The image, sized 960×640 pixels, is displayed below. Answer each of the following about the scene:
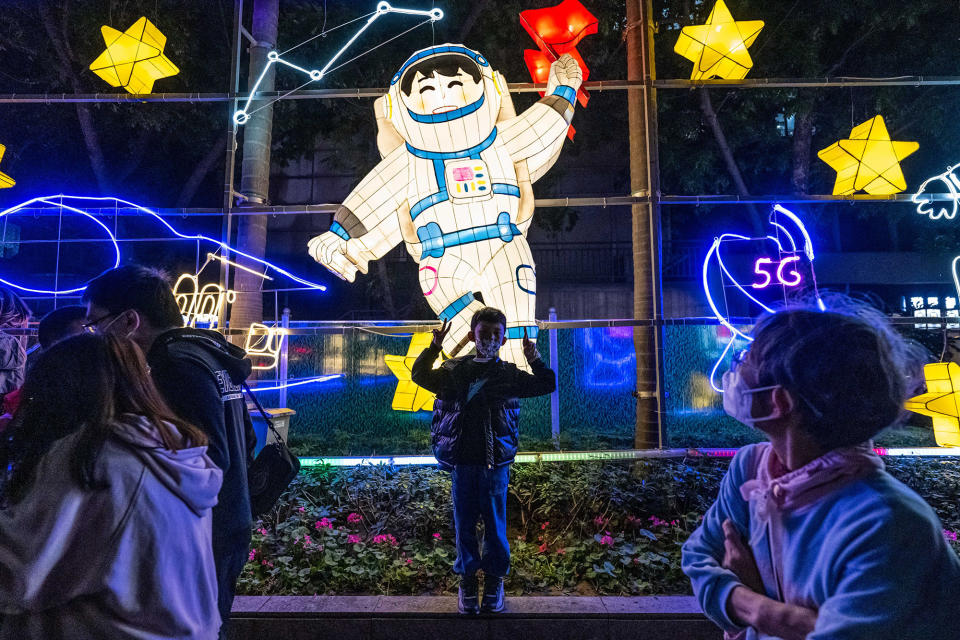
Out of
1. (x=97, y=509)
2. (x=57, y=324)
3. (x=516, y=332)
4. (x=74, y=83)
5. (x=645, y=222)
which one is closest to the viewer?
(x=97, y=509)

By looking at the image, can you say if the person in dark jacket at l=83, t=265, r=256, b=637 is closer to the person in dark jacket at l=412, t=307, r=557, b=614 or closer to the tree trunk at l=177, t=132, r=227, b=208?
the person in dark jacket at l=412, t=307, r=557, b=614

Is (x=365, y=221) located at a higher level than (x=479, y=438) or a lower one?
higher

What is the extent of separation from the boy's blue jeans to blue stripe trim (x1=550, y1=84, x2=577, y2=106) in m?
3.05

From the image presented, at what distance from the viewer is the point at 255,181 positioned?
5.61m

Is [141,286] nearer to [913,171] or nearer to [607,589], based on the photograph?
[607,589]

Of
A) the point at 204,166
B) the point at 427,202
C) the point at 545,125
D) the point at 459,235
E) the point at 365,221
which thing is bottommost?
the point at 459,235

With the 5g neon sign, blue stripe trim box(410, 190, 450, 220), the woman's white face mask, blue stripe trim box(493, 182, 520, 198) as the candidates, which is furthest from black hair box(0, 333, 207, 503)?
the 5g neon sign

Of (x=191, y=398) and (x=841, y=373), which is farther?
(x=191, y=398)

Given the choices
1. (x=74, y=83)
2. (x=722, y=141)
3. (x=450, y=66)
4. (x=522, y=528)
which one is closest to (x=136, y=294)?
(x=450, y=66)

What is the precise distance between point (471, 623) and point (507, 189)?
3.04m

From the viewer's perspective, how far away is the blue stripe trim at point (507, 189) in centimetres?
451

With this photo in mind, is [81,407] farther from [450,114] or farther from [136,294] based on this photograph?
[450,114]

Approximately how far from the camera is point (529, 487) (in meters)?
4.86

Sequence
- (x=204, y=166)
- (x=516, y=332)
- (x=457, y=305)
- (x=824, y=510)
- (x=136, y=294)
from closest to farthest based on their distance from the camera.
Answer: (x=824, y=510) < (x=136, y=294) < (x=516, y=332) < (x=457, y=305) < (x=204, y=166)
